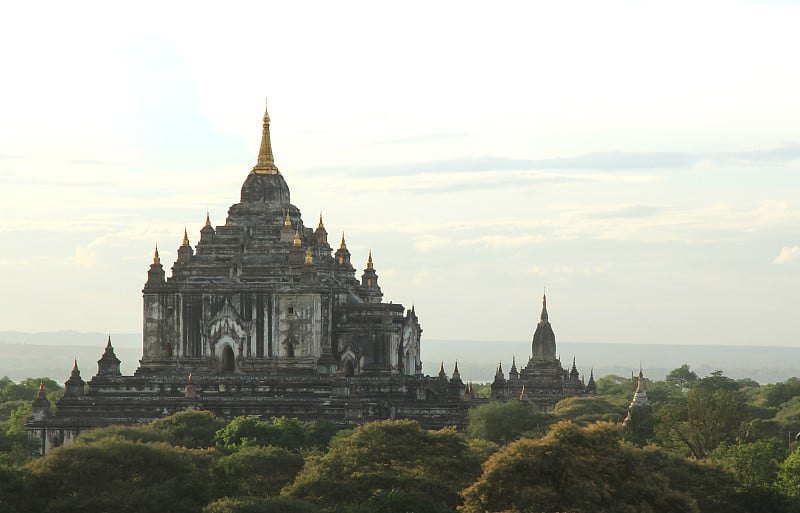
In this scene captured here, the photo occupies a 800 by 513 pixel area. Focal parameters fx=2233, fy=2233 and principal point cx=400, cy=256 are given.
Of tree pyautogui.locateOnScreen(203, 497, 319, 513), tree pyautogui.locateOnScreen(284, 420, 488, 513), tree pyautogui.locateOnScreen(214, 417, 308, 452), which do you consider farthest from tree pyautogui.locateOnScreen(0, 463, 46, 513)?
tree pyautogui.locateOnScreen(214, 417, 308, 452)

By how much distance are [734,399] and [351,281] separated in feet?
62.4

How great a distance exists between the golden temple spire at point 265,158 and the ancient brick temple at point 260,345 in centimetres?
6

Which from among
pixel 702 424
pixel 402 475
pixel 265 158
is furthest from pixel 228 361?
pixel 402 475

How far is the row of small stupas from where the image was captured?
8844 centimetres

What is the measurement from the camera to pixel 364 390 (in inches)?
3551

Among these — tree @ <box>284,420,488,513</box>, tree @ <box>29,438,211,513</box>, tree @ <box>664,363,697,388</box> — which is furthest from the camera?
tree @ <box>664,363,697,388</box>

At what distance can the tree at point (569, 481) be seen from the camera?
55469 millimetres

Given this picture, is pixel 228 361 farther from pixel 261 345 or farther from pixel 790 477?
pixel 790 477

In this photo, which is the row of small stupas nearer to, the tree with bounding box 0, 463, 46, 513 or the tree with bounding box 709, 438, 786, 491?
the tree with bounding box 709, 438, 786, 491

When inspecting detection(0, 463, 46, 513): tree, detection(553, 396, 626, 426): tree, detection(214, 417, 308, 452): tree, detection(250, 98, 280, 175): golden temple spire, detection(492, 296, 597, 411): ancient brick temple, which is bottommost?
detection(0, 463, 46, 513): tree

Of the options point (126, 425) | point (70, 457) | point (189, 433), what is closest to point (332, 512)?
point (70, 457)

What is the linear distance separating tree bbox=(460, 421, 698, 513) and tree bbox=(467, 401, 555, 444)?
2691cm

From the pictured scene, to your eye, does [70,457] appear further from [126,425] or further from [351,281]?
[351,281]

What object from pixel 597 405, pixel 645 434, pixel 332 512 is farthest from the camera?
pixel 597 405
